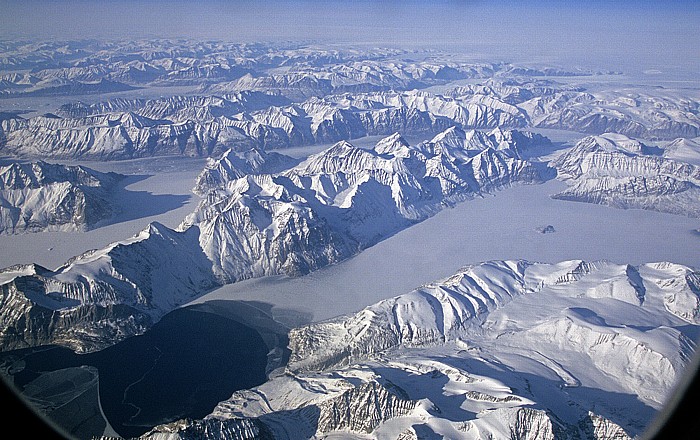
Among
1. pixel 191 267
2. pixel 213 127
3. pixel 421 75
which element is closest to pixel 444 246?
pixel 191 267

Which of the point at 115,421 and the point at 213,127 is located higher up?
the point at 213,127

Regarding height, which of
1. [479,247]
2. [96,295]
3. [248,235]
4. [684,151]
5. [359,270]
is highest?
[684,151]

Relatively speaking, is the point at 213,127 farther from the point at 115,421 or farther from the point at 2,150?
the point at 115,421

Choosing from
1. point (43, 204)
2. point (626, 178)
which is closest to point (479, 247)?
point (626, 178)

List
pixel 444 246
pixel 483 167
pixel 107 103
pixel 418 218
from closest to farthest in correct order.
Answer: pixel 444 246 → pixel 418 218 → pixel 483 167 → pixel 107 103

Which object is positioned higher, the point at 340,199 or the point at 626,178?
the point at 626,178

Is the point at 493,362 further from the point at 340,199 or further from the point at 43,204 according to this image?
the point at 43,204

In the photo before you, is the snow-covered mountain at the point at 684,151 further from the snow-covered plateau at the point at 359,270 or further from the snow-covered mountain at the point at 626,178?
the snow-covered mountain at the point at 626,178

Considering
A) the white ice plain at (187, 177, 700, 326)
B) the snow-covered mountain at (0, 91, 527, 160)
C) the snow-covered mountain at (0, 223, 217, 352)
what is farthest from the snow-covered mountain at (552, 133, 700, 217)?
the snow-covered mountain at (0, 223, 217, 352)
